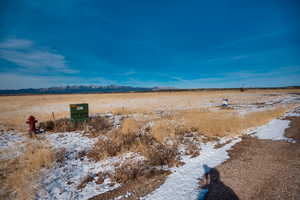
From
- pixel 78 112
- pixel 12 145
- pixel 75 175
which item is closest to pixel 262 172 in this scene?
pixel 75 175

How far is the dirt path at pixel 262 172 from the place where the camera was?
3502 mm

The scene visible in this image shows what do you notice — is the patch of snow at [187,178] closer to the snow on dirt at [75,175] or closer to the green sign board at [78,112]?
the snow on dirt at [75,175]

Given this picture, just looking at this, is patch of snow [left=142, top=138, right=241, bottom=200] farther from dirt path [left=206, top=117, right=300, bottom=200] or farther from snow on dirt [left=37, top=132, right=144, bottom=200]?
snow on dirt [left=37, top=132, right=144, bottom=200]

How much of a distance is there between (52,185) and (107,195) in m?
2.01

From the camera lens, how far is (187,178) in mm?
4387

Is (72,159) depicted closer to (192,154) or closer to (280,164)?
(192,154)

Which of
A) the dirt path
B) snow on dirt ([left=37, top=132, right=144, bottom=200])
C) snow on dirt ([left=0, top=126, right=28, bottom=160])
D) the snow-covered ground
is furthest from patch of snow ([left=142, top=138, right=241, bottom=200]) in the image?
snow on dirt ([left=0, top=126, right=28, bottom=160])

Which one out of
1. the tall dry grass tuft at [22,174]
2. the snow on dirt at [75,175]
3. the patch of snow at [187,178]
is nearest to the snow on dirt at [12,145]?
the tall dry grass tuft at [22,174]

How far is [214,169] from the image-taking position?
15.4 ft

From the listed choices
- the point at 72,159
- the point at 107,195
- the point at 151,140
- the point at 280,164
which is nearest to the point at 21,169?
the point at 72,159

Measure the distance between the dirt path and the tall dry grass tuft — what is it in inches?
203

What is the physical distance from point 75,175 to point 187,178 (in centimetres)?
394

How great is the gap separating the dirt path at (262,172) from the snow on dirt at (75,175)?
3282 mm

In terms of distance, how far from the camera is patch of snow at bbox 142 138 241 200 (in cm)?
364
